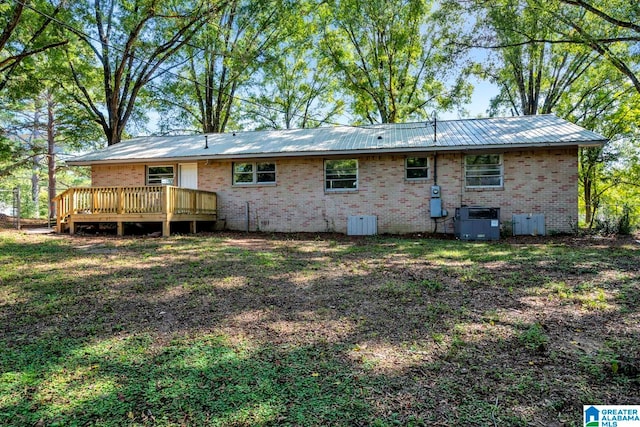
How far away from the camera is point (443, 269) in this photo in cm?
608

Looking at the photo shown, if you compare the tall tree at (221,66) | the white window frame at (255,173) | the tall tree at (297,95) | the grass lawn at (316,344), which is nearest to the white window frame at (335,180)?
the white window frame at (255,173)

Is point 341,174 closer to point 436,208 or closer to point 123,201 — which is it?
point 436,208

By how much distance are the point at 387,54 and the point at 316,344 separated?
2287cm

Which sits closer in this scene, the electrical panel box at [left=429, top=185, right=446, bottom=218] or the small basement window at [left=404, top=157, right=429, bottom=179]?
the electrical panel box at [left=429, top=185, right=446, bottom=218]

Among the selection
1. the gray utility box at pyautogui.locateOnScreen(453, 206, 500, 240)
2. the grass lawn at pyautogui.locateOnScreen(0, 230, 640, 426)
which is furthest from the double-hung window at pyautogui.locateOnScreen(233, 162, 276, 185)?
the grass lawn at pyautogui.locateOnScreen(0, 230, 640, 426)

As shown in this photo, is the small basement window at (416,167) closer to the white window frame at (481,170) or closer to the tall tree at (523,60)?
the white window frame at (481,170)

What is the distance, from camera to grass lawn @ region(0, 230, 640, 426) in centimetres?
221

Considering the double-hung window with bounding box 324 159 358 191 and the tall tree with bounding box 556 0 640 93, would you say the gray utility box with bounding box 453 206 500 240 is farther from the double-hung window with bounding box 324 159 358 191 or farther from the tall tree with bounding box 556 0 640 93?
the tall tree with bounding box 556 0 640 93

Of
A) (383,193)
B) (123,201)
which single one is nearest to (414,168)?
(383,193)

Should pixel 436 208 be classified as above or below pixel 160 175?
below

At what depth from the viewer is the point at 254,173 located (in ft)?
44.7

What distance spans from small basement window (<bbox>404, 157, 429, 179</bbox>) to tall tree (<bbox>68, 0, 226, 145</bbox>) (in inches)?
406

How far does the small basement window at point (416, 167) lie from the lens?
40.3ft

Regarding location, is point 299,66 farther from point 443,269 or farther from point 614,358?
point 614,358
